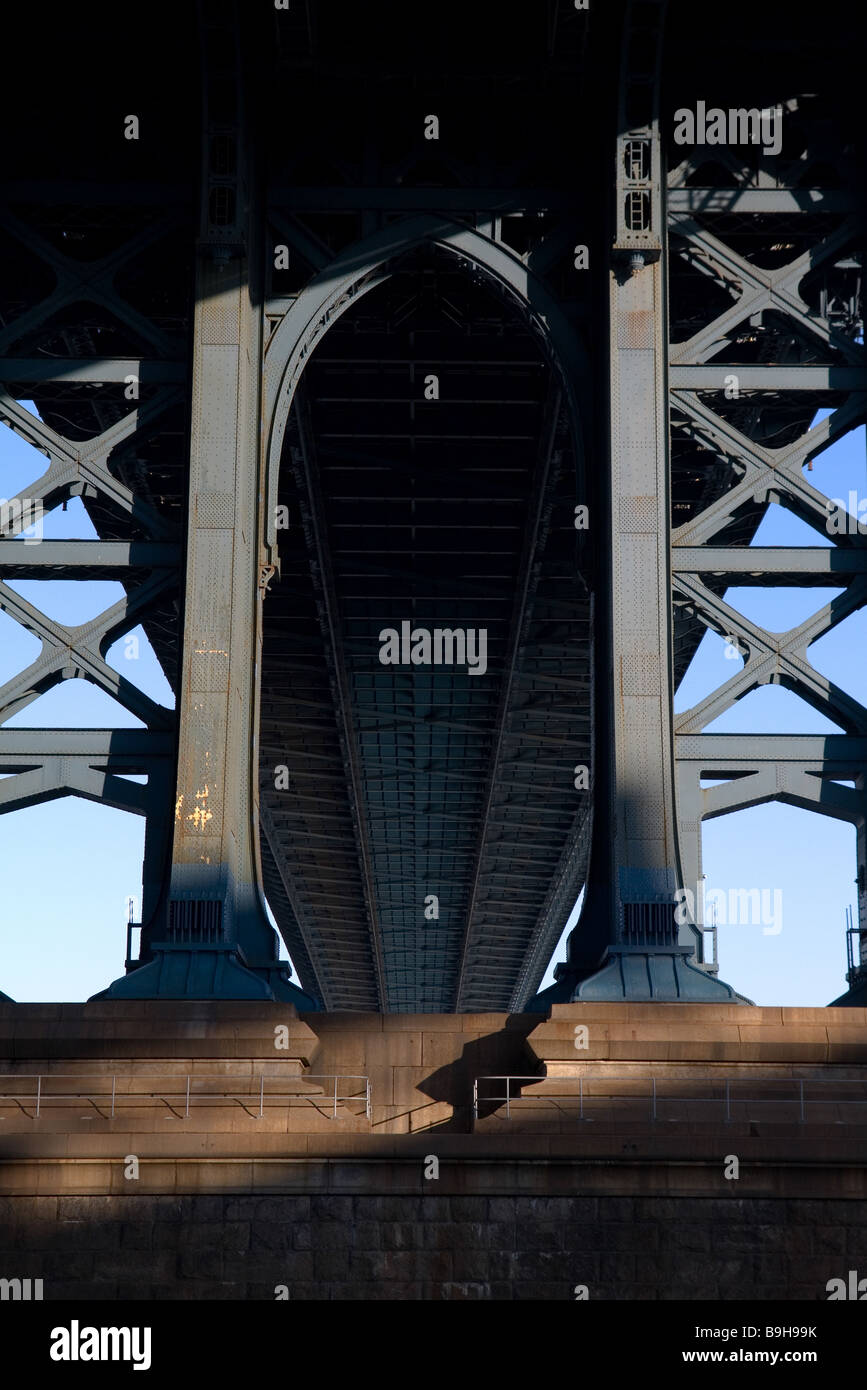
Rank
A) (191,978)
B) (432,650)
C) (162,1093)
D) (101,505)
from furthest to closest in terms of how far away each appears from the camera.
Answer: (432,650) → (101,505) → (191,978) → (162,1093)

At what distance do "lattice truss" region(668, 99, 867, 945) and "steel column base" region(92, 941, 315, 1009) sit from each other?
19.9 feet

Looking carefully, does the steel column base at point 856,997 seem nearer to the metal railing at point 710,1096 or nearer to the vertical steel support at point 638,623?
the vertical steel support at point 638,623

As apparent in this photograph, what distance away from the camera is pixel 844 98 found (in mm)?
29812

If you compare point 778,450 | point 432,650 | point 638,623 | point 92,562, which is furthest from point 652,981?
point 432,650

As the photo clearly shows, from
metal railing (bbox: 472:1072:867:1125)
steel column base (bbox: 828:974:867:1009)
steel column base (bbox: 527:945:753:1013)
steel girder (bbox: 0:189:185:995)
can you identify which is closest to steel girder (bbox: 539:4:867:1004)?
steel column base (bbox: 527:945:753:1013)

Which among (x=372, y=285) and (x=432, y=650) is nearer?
(x=372, y=285)

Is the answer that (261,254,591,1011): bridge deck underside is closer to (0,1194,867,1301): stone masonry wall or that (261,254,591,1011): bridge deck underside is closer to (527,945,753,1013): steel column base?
(527,945,753,1013): steel column base

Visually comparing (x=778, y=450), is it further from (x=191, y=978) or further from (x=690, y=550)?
(x=191, y=978)

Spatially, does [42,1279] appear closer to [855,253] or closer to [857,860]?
[857,860]

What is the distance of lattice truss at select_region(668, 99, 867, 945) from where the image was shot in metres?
27.3

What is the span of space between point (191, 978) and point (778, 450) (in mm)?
11354

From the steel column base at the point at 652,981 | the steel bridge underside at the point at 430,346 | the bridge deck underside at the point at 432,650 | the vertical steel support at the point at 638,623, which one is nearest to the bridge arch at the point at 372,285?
the steel bridge underside at the point at 430,346

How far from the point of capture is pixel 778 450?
95.5ft

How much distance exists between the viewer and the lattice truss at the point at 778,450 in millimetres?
27281
